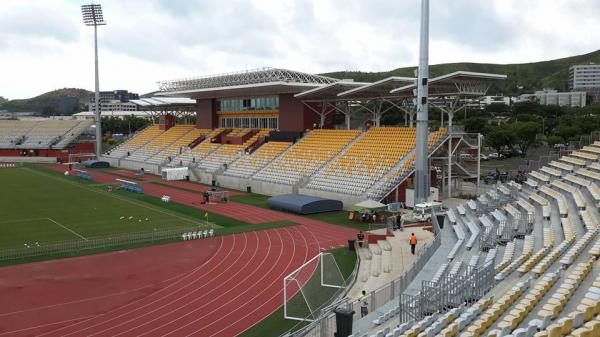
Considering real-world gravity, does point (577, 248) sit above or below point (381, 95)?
below

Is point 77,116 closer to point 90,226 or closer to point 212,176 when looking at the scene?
point 212,176

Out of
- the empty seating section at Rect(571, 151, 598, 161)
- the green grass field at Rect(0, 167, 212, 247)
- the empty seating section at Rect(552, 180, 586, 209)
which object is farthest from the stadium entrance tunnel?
the empty seating section at Rect(571, 151, 598, 161)

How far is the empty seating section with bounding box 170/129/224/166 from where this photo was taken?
6197 centimetres

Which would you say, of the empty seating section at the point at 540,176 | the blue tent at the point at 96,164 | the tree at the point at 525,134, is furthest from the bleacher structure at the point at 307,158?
the tree at the point at 525,134

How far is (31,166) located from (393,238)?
204ft

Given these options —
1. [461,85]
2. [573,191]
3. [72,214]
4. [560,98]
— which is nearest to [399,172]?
[461,85]

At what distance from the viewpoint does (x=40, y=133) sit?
8850cm

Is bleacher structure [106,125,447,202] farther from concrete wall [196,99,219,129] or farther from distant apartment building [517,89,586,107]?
distant apartment building [517,89,586,107]

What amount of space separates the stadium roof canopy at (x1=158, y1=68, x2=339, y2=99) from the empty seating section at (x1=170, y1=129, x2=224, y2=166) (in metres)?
6.09

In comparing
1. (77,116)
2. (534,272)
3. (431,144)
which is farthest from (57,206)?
(77,116)

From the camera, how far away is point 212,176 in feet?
178

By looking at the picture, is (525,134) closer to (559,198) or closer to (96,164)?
(559,198)

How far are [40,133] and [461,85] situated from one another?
73.7m

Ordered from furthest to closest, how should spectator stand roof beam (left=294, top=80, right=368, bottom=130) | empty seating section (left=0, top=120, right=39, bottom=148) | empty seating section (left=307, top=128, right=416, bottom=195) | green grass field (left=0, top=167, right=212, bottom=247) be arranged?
empty seating section (left=0, top=120, right=39, bottom=148) < spectator stand roof beam (left=294, top=80, right=368, bottom=130) < empty seating section (left=307, top=128, right=416, bottom=195) < green grass field (left=0, top=167, right=212, bottom=247)
